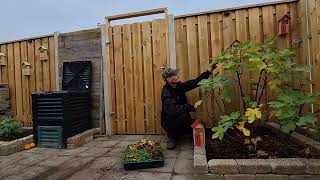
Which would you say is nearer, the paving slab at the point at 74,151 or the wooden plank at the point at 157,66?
the paving slab at the point at 74,151

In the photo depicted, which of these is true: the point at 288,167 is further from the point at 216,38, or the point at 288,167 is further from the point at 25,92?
the point at 25,92

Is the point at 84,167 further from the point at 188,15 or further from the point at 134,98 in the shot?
the point at 188,15

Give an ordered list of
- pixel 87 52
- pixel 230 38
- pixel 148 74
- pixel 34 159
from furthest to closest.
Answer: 1. pixel 87 52
2. pixel 148 74
3. pixel 230 38
4. pixel 34 159

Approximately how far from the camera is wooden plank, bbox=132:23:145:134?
5.34 meters

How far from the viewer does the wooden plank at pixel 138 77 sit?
534 cm

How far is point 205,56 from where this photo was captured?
5008 millimetres

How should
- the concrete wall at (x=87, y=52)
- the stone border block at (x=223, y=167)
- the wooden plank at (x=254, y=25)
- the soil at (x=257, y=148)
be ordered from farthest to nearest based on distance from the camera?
the concrete wall at (x=87, y=52), the wooden plank at (x=254, y=25), the soil at (x=257, y=148), the stone border block at (x=223, y=167)

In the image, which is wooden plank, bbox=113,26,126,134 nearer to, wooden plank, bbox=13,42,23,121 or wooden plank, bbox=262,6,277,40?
wooden plank, bbox=13,42,23,121

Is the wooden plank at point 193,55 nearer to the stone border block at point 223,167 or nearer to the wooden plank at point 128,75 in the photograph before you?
the wooden plank at point 128,75

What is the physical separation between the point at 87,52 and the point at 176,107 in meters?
2.43

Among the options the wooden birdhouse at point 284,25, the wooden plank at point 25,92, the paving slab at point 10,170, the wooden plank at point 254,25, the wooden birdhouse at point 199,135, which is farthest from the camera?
the wooden plank at point 25,92

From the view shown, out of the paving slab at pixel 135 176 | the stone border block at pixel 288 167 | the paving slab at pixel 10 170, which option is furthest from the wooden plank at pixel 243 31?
the paving slab at pixel 10 170

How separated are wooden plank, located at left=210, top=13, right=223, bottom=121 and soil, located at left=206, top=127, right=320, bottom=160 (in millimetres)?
727

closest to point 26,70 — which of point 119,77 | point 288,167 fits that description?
point 119,77
